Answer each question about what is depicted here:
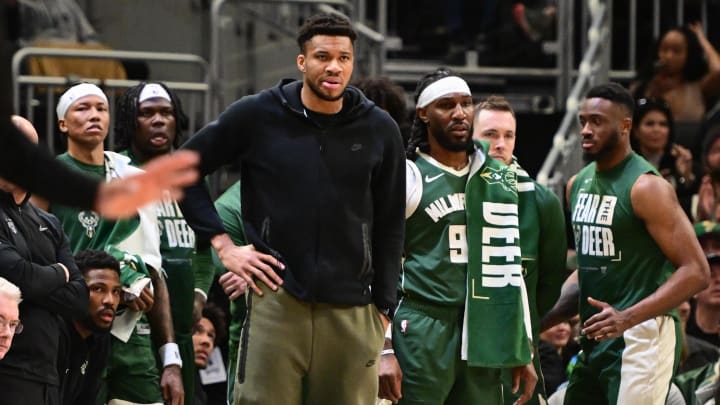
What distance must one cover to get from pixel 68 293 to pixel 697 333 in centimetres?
462

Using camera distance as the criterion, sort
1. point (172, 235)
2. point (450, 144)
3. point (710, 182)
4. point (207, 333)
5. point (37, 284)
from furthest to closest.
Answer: point (710, 182), point (207, 333), point (172, 235), point (450, 144), point (37, 284)

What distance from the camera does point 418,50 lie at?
42.8 ft

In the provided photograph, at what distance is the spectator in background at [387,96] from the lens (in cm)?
768

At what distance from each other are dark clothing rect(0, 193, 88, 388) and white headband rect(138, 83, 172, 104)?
1.22 meters

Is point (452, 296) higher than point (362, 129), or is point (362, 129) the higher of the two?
point (362, 129)

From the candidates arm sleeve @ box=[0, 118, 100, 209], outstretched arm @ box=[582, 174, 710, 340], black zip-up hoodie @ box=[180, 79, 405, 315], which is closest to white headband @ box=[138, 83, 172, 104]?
black zip-up hoodie @ box=[180, 79, 405, 315]

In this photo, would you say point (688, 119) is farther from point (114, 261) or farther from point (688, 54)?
point (114, 261)

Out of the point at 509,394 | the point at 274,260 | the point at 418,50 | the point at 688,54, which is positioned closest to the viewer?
the point at 274,260

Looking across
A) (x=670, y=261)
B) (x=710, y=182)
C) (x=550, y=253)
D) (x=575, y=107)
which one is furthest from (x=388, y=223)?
(x=575, y=107)

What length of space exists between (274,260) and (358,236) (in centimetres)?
32

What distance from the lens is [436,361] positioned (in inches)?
266

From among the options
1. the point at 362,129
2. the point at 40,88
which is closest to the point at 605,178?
the point at 362,129

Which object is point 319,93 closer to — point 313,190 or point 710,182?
point 313,190

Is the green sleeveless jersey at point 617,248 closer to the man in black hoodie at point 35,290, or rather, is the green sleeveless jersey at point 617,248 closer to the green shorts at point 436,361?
the green shorts at point 436,361
